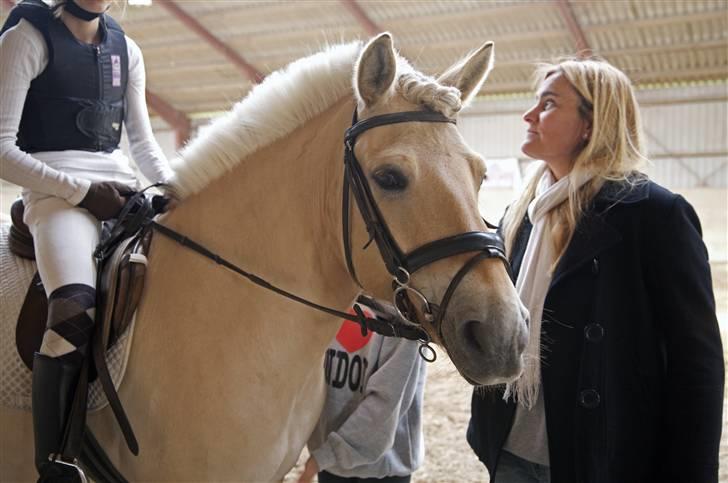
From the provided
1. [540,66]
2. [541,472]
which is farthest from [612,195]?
[541,472]

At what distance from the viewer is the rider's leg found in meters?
1.65

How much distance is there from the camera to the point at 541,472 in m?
1.94

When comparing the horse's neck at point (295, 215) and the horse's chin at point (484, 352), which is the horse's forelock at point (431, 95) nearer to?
the horse's neck at point (295, 215)

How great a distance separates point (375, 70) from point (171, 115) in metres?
15.2

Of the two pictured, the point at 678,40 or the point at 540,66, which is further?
the point at 678,40

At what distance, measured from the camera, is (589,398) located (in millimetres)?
1736

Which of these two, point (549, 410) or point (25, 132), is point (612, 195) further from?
point (25, 132)

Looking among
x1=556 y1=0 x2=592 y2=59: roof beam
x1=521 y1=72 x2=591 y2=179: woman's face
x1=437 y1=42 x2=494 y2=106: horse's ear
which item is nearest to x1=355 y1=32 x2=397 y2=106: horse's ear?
x1=437 y1=42 x2=494 y2=106: horse's ear

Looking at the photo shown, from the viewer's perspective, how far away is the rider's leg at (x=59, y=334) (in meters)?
1.65

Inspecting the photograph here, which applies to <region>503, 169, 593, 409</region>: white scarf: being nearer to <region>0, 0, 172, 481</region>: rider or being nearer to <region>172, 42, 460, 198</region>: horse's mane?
<region>172, 42, 460, 198</region>: horse's mane

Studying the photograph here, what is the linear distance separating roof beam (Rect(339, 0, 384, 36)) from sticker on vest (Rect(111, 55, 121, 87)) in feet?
28.5

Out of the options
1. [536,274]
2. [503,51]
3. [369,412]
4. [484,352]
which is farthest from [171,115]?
[484,352]

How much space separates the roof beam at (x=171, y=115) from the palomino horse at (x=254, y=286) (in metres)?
14.4

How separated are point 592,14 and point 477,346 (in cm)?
999
